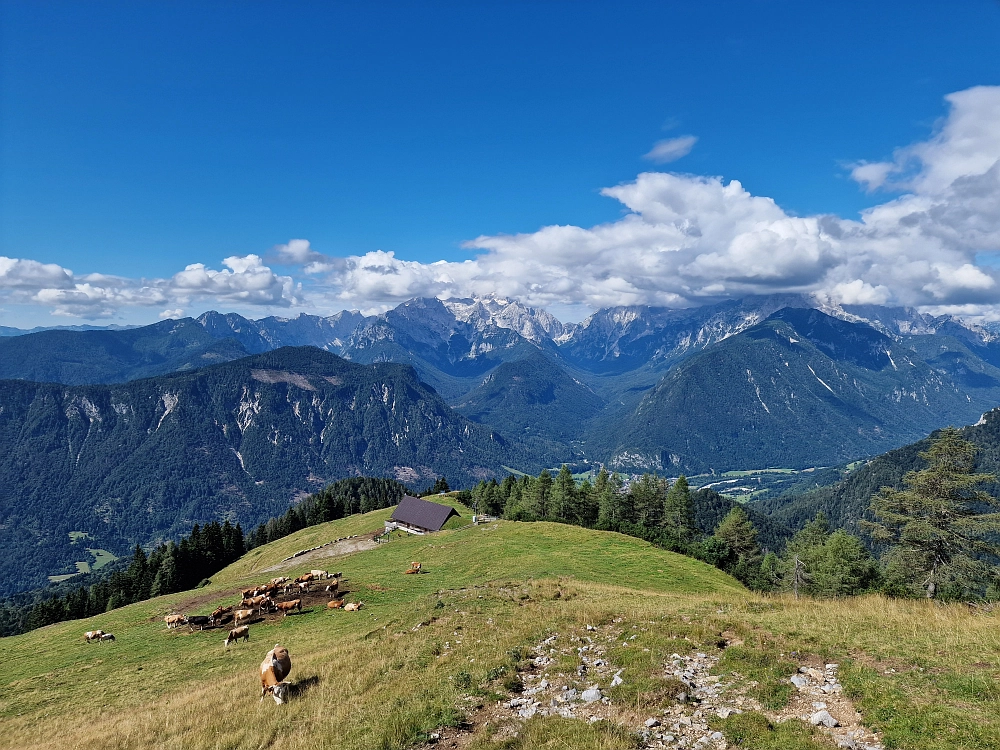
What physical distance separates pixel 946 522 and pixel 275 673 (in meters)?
44.6

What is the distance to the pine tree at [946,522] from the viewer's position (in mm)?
34375

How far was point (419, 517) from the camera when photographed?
85188 millimetres

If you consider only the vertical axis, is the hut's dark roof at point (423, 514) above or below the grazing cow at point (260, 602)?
below

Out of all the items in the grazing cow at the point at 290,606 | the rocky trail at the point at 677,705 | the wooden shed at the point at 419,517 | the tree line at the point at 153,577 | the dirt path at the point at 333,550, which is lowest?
the tree line at the point at 153,577

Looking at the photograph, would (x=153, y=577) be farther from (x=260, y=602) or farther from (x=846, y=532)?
(x=846, y=532)

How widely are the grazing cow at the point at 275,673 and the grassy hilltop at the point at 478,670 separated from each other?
47 centimetres

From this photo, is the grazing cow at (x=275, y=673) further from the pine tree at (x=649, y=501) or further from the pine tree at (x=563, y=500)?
the pine tree at (x=649, y=501)

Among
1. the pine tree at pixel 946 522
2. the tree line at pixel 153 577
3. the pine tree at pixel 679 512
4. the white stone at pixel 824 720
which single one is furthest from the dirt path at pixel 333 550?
the white stone at pixel 824 720

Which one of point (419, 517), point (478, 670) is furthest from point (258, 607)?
point (419, 517)

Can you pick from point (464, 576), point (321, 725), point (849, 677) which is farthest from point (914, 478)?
point (321, 725)

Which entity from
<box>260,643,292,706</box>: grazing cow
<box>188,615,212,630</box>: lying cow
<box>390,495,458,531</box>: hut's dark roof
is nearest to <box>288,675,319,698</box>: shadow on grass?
<box>260,643,292,706</box>: grazing cow

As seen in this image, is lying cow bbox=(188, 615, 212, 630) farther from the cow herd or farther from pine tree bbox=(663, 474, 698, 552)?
pine tree bbox=(663, 474, 698, 552)

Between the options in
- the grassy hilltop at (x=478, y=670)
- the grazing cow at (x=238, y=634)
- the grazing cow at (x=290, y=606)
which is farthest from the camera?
the grazing cow at (x=290, y=606)

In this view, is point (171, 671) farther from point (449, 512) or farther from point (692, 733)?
point (449, 512)
